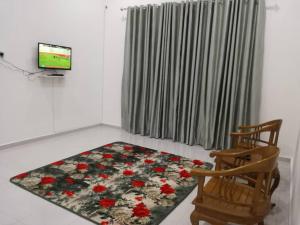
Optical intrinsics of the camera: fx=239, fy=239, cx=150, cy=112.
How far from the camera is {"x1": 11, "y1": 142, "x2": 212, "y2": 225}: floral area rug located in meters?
2.08

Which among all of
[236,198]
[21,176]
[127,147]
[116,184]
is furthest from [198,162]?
[21,176]

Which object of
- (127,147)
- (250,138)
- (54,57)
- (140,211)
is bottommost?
(140,211)

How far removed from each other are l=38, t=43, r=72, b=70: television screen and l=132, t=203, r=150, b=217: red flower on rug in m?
2.61

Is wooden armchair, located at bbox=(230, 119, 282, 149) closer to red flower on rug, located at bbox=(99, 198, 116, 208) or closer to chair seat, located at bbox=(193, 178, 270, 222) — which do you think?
chair seat, located at bbox=(193, 178, 270, 222)

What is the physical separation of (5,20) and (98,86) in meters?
2.06

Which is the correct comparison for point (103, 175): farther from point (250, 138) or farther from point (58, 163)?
point (250, 138)

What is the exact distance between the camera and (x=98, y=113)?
5047mm

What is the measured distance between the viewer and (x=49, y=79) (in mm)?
3914

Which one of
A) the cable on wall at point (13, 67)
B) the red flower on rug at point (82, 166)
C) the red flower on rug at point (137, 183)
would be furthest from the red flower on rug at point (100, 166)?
the cable on wall at point (13, 67)

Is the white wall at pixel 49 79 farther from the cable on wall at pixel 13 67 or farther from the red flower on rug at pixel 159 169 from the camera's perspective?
the red flower on rug at pixel 159 169

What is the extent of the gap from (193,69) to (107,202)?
251 centimetres

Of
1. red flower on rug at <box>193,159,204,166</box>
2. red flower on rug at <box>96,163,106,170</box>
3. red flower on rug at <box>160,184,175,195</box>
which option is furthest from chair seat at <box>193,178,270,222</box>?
red flower on rug at <box>96,163,106,170</box>

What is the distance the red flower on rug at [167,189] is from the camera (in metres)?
2.45

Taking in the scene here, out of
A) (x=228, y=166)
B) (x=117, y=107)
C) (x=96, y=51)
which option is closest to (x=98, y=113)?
(x=117, y=107)
